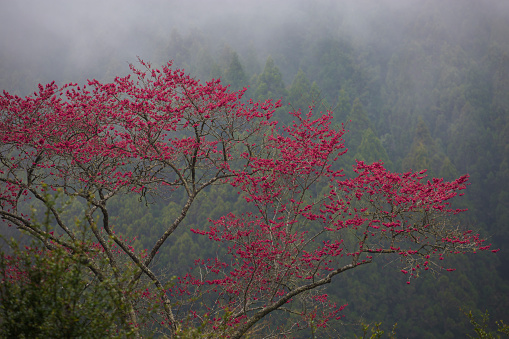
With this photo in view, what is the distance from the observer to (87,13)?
90.7 meters

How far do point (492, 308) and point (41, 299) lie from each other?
30449mm

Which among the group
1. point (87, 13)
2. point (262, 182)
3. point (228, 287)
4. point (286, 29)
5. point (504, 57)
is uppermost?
point (87, 13)

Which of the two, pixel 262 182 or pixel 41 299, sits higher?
pixel 262 182

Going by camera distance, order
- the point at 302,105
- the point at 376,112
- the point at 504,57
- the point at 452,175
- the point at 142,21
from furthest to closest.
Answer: the point at 142,21 < the point at 376,112 < the point at 504,57 < the point at 302,105 < the point at 452,175

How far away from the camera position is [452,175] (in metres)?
33.0

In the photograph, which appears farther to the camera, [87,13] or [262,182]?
[87,13]

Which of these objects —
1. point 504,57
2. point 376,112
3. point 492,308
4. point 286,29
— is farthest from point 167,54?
point 492,308

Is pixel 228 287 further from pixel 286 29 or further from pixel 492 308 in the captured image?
pixel 286 29

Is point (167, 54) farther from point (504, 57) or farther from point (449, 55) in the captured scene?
point (504, 57)

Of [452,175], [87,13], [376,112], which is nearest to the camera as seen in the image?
[452,175]

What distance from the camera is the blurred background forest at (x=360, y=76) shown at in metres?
26.6

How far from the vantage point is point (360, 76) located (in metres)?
53.8

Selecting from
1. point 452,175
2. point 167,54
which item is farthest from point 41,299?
point 167,54

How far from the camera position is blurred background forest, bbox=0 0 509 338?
26.6 m
